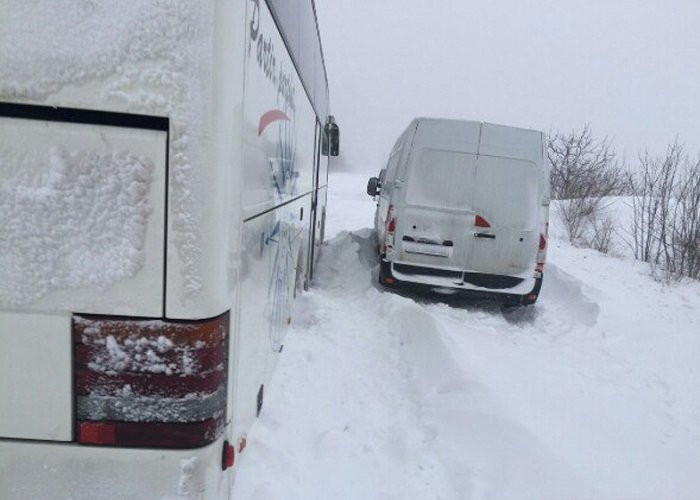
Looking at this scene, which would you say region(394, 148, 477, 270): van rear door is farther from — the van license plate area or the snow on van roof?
the snow on van roof

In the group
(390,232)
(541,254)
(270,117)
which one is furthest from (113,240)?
(541,254)

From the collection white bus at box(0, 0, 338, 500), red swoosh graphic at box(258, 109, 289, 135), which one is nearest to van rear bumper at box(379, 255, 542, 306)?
red swoosh graphic at box(258, 109, 289, 135)

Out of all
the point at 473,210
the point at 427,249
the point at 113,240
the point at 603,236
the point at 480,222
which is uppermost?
the point at 113,240

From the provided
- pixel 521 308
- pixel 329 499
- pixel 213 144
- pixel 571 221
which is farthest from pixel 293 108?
pixel 571 221

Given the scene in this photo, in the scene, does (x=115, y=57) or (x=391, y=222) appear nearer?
(x=115, y=57)

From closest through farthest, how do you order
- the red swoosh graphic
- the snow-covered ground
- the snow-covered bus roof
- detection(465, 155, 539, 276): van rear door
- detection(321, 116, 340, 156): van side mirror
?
the red swoosh graphic
the snow-covered bus roof
the snow-covered ground
detection(465, 155, 539, 276): van rear door
detection(321, 116, 340, 156): van side mirror

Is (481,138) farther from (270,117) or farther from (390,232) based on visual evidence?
(270,117)

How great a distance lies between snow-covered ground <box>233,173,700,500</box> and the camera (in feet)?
11.0

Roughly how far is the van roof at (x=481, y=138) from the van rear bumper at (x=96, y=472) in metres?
6.16

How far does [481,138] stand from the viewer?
729 cm

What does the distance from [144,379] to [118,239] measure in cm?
45

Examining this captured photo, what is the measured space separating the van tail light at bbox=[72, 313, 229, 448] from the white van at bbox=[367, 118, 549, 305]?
228 inches

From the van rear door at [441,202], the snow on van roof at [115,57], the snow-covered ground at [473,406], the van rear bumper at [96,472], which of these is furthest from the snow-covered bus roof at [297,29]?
the van rear door at [441,202]

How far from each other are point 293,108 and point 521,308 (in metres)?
5.96
